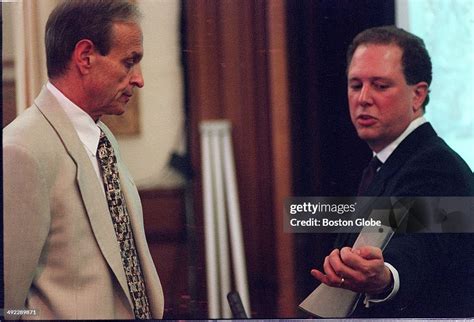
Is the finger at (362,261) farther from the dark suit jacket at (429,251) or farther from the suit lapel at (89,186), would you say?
the suit lapel at (89,186)

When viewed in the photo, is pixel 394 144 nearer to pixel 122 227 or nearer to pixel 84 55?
pixel 122 227

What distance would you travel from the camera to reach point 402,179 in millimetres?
3645

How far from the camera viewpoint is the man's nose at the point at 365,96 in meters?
3.64

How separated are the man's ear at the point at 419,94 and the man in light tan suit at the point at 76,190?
4.09 ft

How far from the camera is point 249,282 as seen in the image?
3.63 meters

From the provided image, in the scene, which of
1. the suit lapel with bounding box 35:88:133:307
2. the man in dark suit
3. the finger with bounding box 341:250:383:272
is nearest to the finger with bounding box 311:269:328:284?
the man in dark suit

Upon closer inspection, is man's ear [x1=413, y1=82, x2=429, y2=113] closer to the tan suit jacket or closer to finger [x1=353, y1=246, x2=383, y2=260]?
finger [x1=353, y1=246, x2=383, y2=260]

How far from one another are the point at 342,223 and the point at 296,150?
389 millimetres

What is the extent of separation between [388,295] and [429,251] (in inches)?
10.6

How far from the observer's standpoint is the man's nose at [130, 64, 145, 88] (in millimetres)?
3666

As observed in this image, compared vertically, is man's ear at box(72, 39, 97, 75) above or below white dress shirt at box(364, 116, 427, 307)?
above

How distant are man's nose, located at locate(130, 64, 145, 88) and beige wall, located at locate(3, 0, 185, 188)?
2 cm

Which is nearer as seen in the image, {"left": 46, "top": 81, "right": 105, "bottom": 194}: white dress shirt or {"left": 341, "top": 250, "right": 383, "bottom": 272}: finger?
{"left": 341, "top": 250, "right": 383, "bottom": 272}: finger

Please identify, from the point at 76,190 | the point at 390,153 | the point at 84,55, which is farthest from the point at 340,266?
the point at 84,55
